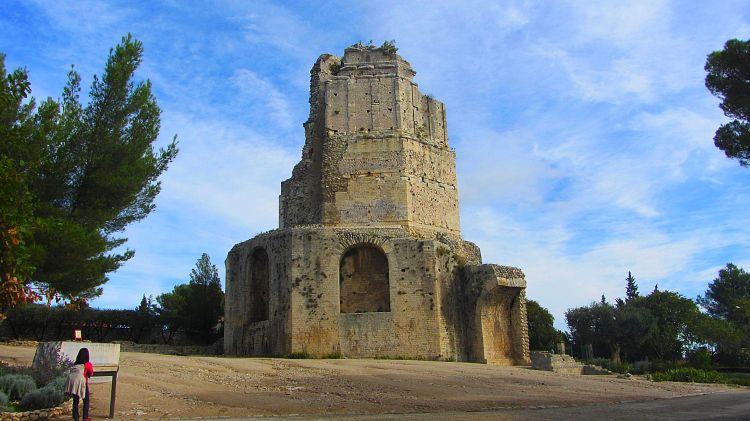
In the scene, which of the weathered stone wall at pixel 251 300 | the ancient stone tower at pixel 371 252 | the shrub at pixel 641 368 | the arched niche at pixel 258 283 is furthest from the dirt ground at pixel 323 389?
the shrub at pixel 641 368

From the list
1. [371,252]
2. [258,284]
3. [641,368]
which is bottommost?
[641,368]

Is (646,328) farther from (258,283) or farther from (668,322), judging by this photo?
(258,283)

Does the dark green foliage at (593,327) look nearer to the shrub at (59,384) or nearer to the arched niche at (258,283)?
the arched niche at (258,283)

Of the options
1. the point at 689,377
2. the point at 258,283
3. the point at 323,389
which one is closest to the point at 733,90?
the point at 689,377

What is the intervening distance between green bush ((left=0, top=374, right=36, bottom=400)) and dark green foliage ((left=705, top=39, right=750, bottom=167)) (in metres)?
14.0

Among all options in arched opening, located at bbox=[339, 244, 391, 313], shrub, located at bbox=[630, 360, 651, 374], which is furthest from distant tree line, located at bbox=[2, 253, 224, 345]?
shrub, located at bbox=[630, 360, 651, 374]

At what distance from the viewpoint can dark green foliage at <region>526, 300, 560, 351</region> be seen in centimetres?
3858

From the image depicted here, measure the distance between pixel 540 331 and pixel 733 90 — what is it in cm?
2722

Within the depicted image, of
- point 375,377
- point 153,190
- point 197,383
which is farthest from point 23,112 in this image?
point 375,377

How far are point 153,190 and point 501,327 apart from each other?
43.9 feet

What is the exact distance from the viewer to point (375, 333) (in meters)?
20.0

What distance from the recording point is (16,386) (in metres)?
8.59

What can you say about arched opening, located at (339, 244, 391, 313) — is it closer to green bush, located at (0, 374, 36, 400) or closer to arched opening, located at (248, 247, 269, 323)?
arched opening, located at (248, 247, 269, 323)

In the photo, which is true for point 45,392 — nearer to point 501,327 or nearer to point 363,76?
point 501,327
